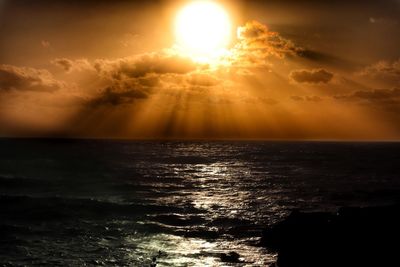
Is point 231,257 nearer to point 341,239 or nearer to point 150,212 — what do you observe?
point 341,239

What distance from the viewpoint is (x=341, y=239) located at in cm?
2823

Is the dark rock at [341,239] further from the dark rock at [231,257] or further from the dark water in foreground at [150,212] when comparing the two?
the dark rock at [231,257]

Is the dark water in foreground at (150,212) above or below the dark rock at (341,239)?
below

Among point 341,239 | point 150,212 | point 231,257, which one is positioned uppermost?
point 341,239

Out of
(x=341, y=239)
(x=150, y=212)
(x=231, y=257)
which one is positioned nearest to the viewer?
(x=341, y=239)

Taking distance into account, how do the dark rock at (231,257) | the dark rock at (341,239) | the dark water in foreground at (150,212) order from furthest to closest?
the dark water in foreground at (150,212), the dark rock at (231,257), the dark rock at (341,239)

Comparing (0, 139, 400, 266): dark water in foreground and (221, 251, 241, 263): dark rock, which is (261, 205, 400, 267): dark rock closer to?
(0, 139, 400, 266): dark water in foreground

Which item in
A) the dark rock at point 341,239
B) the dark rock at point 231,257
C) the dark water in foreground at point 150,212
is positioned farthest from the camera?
the dark water in foreground at point 150,212

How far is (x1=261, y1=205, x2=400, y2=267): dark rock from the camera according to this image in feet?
85.9

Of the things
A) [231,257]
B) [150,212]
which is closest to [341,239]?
[231,257]

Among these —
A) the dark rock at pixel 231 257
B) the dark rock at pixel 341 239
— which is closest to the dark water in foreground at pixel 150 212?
the dark rock at pixel 231 257

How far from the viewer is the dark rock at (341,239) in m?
26.2

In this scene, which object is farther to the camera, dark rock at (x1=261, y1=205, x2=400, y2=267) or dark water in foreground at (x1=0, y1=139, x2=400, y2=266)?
dark water in foreground at (x1=0, y1=139, x2=400, y2=266)

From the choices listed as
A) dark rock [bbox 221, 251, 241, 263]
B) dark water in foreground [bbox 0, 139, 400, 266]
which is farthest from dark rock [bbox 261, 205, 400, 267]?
dark rock [bbox 221, 251, 241, 263]
